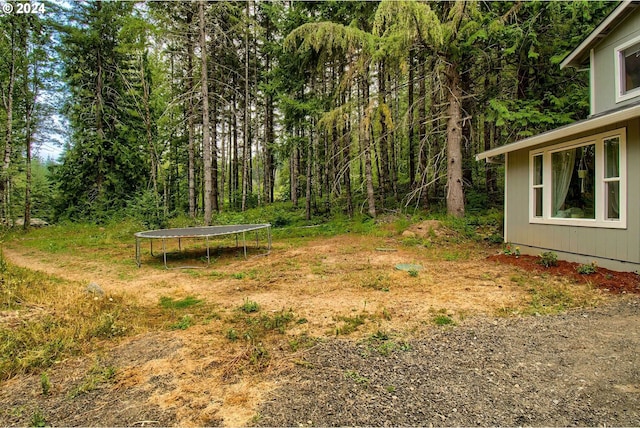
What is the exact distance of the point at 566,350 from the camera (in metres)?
2.71

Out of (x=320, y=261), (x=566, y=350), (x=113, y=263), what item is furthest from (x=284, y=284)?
(x=113, y=263)

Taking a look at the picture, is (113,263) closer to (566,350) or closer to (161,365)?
(161,365)

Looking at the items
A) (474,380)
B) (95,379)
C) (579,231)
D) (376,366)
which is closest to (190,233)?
(95,379)

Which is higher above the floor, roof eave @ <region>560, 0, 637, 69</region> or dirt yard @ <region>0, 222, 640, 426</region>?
roof eave @ <region>560, 0, 637, 69</region>

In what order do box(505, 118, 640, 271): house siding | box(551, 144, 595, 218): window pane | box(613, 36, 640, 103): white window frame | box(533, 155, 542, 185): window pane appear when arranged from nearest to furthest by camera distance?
1. box(505, 118, 640, 271): house siding
2. box(551, 144, 595, 218): window pane
3. box(613, 36, 640, 103): white window frame
4. box(533, 155, 542, 185): window pane

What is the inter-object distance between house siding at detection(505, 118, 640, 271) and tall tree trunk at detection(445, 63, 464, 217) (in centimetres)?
241

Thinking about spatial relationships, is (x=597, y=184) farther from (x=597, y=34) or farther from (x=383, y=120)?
(x=383, y=120)

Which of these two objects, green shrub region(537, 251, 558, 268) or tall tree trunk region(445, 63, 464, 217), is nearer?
green shrub region(537, 251, 558, 268)

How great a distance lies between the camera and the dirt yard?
197 cm

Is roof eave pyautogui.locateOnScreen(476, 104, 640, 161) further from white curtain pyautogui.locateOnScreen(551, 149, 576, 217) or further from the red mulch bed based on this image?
the red mulch bed

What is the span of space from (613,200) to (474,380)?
189 inches

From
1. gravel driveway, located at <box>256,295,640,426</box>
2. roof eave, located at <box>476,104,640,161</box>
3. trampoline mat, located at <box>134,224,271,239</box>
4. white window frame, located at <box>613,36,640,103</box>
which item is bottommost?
gravel driveway, located at <box>256,295,640,426</box>

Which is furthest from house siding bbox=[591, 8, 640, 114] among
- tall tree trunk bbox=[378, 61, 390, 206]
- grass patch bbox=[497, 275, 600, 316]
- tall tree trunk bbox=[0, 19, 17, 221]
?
tall tree trunk bbox=[0, 19, 17, 221]

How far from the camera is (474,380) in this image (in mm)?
2314
